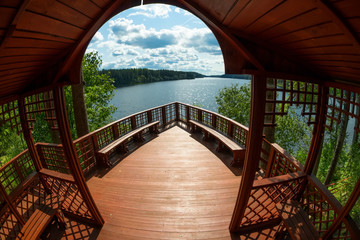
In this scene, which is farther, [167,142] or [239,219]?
[167,142]

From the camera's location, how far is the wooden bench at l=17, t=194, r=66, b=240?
89.1 inches

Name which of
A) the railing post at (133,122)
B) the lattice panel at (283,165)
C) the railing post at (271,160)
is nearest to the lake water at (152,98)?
the railing post at (133,122)

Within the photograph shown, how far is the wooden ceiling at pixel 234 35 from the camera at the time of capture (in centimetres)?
99

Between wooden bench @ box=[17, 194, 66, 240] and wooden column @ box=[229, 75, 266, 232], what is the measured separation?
2638 millimetres

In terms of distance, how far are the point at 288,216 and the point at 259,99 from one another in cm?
163

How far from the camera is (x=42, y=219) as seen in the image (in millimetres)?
2445

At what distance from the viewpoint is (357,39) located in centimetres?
102

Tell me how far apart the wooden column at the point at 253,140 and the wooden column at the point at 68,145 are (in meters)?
2.13

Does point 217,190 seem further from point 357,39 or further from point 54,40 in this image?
point 54,40

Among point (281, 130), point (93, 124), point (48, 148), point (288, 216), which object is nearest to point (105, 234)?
point (48, 148)

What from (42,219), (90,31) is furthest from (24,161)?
(90,31)

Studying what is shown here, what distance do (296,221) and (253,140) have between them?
1197mm

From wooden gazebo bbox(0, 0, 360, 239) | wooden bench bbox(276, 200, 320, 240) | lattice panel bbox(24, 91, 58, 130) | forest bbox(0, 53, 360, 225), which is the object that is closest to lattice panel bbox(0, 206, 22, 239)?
wooden gazebo bbox(0, 0, 360, 239)

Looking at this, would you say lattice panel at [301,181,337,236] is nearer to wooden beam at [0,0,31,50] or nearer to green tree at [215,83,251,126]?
wooden beam at [0,0,31,50]
